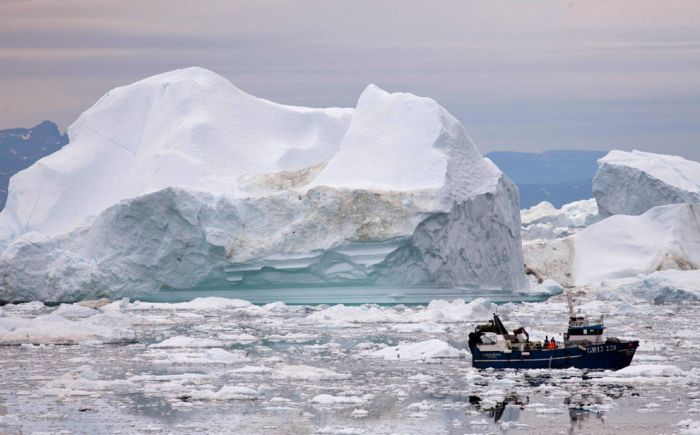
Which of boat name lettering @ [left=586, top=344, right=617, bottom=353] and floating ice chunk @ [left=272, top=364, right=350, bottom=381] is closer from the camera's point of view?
floating ice chunk @ [left=272, top=364, right=350, bottom=381]

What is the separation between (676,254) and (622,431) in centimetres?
2543

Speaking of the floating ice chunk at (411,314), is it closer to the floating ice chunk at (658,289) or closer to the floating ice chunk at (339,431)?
the floating ice chunk at (658,289)

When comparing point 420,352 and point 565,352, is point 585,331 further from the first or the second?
point 420,352

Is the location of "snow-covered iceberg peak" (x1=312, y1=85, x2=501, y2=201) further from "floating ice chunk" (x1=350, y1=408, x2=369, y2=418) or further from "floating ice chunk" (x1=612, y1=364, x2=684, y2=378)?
"floating ice chunk" (x1=350, y1=408, x2=369, y2=418)

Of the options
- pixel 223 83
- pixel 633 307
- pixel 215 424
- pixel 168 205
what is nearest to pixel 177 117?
pixel 223 83

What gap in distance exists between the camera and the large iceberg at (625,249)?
124 feet

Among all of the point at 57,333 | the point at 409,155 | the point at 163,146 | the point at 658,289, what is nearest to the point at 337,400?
the point at 57,333

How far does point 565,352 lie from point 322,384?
422cm

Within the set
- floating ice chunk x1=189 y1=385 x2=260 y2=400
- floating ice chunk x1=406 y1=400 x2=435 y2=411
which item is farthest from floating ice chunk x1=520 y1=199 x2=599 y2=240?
floating ice chunk x1=406 y1=400 x2=435 y2=411

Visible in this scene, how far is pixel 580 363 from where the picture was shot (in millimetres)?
18578

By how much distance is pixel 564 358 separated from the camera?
1859 cm

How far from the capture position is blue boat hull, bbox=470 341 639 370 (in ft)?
59.9

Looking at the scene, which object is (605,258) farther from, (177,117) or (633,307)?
(177,117)

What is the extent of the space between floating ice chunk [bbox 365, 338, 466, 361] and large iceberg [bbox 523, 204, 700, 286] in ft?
60.7
